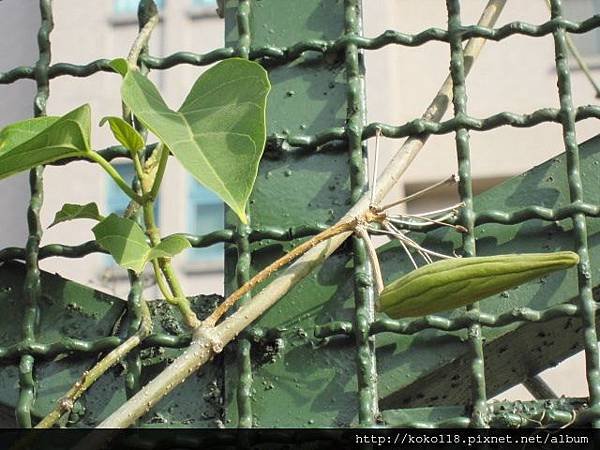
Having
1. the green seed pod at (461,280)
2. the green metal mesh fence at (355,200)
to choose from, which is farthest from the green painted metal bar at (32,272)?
the green seed pod at (461,280)

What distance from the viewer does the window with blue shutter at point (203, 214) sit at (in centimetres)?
475

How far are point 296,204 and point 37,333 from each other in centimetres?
19

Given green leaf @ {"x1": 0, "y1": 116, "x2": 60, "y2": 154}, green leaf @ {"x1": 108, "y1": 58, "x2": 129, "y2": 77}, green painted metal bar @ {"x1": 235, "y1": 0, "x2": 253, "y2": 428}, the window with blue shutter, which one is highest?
the window with blue shutter

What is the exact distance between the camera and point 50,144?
640 millimetres

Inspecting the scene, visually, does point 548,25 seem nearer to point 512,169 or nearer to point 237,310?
point 237,310

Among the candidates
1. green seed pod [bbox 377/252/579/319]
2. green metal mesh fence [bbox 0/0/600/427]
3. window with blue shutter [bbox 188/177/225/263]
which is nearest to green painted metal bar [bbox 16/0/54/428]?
green metal mesh fence [bbox 0/0/600/427]

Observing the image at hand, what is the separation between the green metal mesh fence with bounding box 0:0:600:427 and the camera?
0.73m

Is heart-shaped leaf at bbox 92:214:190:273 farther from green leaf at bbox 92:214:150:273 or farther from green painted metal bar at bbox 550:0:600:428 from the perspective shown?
green painted metal bar at bbox 550:0:600:428

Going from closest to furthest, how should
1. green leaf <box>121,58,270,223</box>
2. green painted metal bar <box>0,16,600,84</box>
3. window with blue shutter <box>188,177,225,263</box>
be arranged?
1. green leaf <box>121,58,270,223</box>
2. green painted metal bar <box>0,16,600,84</box>
3. window with blue shutter <box>188,177,225,263</box>

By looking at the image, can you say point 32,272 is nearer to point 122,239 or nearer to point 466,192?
point 122,239

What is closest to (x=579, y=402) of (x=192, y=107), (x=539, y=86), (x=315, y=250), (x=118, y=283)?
(x=315, y=250)

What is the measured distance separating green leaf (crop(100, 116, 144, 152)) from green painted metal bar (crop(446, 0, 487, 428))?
21cm

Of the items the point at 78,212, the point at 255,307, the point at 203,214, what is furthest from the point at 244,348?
the point at 203,214

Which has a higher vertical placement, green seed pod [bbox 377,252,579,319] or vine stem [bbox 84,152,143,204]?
vine stem [bbox 84,152,143,204]
